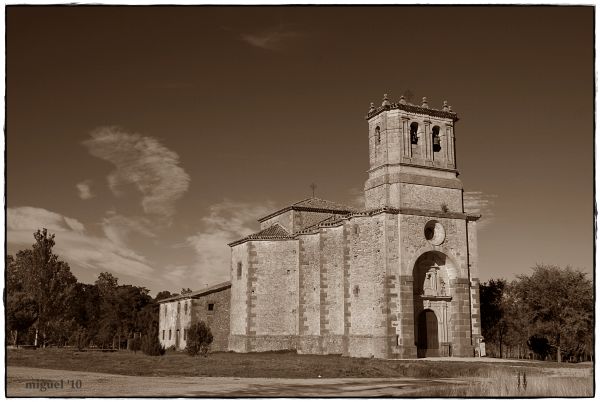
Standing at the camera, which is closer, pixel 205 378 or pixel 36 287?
pixel 205 378

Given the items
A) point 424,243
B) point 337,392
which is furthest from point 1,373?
point 424,243

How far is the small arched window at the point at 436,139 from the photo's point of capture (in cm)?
3716

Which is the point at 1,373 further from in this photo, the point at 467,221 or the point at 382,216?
the point at 467,221

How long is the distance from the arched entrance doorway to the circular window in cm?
393

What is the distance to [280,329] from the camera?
4022 centimetres

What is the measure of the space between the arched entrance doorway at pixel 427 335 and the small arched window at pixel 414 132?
9735 millimetres

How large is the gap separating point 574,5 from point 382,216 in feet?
56.6

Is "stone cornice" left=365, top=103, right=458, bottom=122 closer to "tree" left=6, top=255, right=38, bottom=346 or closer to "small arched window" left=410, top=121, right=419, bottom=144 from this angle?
"small arched window" left=410, top=121, right=419, bottom=144

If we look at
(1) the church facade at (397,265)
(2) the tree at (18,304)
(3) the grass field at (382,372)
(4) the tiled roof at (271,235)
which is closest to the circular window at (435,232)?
(1) the church facade at (397,265)

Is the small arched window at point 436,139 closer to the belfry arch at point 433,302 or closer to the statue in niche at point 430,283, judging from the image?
the belfry arch at point 433,302

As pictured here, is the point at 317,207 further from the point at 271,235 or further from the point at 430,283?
the point at 430,283

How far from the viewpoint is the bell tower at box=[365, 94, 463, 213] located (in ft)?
115

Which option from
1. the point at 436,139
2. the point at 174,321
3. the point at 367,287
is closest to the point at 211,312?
the point at 174,321

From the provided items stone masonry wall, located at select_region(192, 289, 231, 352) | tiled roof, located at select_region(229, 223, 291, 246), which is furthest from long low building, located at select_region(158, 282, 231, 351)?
tiled roof, located at select_region(229, 223, 291, 246)
